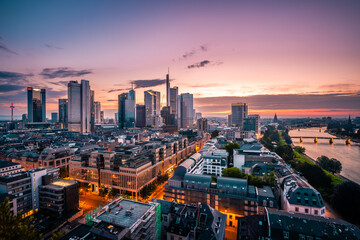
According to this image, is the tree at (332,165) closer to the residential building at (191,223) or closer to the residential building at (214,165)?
the residential building at (214,165)

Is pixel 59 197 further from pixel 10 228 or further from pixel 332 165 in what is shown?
pixel 332 165

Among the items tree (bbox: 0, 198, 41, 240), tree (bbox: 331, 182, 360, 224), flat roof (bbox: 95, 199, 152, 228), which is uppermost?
tree (bbox: 0, 198, 41, 240)


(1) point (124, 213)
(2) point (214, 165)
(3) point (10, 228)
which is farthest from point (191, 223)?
(2) point (214, 165)

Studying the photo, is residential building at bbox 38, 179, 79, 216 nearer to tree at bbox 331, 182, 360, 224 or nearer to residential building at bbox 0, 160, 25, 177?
residential building at bbox 0, 160, 25, 177

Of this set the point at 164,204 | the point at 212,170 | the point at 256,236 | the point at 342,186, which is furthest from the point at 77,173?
the point at 342,186

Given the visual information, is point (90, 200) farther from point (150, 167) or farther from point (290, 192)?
point (290, 192)

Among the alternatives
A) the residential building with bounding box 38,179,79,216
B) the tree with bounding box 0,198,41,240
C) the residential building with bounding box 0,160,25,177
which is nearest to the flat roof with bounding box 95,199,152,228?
the tree with bounding box 0,198,41,240
